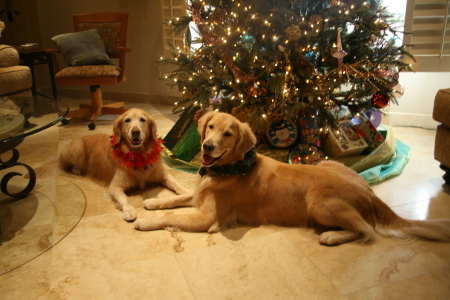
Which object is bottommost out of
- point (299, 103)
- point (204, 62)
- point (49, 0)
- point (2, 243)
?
point (2, 243)

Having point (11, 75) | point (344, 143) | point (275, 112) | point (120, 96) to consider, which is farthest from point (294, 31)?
point (120, 96)

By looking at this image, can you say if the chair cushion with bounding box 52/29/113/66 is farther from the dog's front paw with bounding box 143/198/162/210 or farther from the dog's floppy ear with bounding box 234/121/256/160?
the dog's floppy ear with bounding box 234/121/256/160

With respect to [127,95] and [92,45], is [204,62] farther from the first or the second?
[127,95]

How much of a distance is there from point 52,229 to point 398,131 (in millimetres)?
3313

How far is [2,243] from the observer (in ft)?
6.68

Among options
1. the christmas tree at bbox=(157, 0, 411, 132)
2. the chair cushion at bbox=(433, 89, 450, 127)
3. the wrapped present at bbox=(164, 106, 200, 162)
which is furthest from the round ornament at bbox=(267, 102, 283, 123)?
the chair cushion at bbox=(433, 89, 450, 127)

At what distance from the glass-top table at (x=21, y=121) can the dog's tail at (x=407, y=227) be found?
6.44ft

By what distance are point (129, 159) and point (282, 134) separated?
129cm

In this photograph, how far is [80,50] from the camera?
448 cm

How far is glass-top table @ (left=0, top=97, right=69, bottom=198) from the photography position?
6.84ft

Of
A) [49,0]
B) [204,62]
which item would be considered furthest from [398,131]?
[49,0]

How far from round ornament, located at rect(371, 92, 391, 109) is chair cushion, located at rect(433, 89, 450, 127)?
371 millimetres

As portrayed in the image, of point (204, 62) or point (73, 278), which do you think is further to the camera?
point (204, 62)

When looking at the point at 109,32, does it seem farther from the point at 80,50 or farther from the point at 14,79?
the point at 14,79
